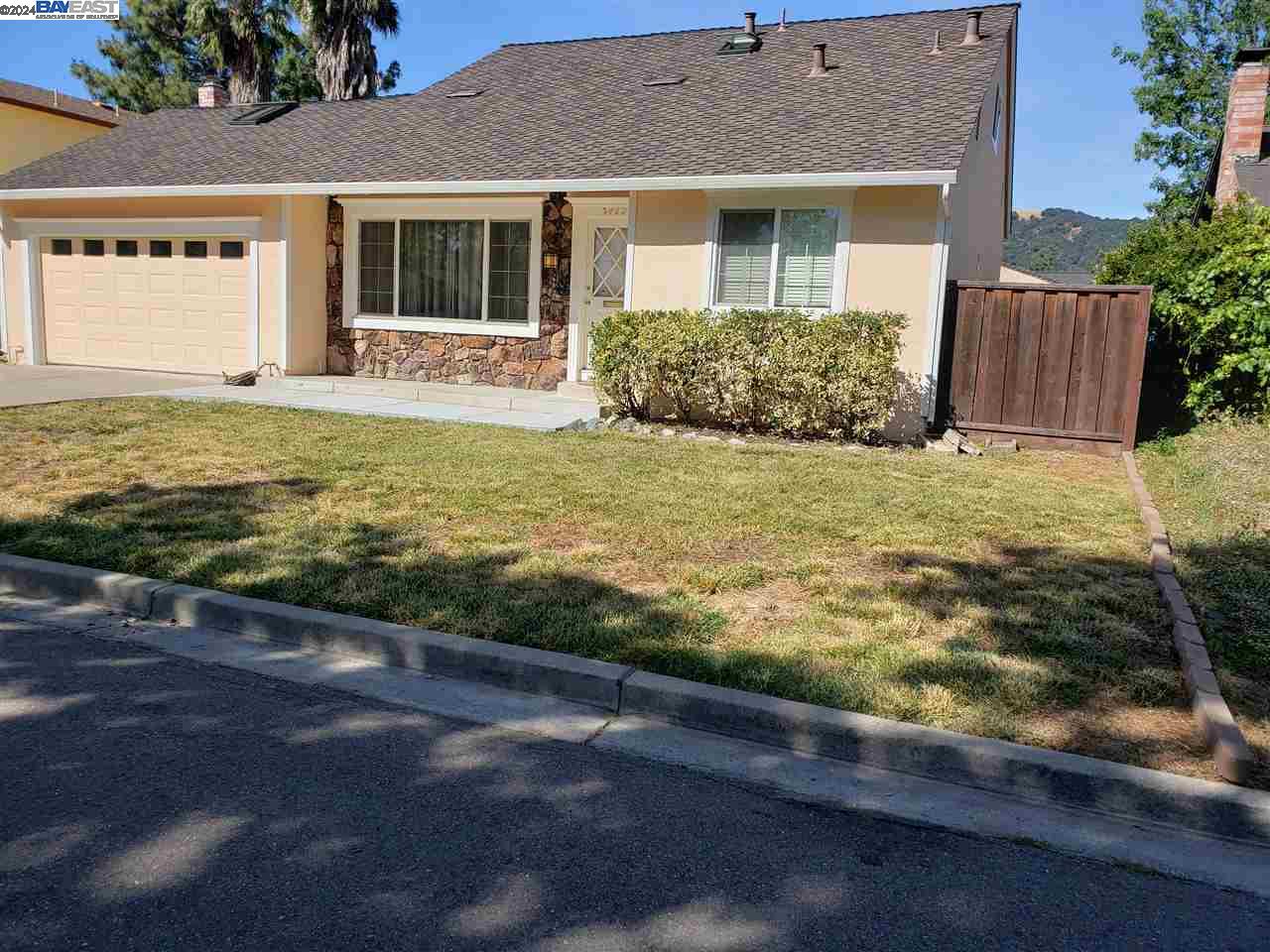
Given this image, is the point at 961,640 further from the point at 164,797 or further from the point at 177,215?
the point at 177,215

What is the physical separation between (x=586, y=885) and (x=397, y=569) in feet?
9.82

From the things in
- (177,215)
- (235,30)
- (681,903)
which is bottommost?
(681,903)

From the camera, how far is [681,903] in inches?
107

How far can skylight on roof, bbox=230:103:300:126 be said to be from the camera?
18019mm

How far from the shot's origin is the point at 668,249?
1243cm

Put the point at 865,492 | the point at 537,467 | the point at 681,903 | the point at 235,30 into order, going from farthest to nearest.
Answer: the point at 235,30, the point at 537,467, the point at 865,492, the point at 681,903

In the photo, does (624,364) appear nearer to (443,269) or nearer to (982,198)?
(443,269)

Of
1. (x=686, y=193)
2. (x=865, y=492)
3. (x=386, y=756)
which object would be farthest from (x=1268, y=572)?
(x=686, y=193)

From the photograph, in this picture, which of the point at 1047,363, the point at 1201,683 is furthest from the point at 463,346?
the point at 1201,683

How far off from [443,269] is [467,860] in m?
12.6

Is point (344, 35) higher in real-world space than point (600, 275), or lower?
higher

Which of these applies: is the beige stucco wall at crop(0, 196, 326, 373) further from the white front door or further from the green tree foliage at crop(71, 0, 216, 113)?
the green tree foliage at crop(71, 0, 216, 113)

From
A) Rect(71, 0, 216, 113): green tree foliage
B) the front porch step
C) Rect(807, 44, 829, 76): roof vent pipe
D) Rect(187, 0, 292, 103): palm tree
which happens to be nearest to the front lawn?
the front porch step

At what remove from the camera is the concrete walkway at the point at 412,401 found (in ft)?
38.5
